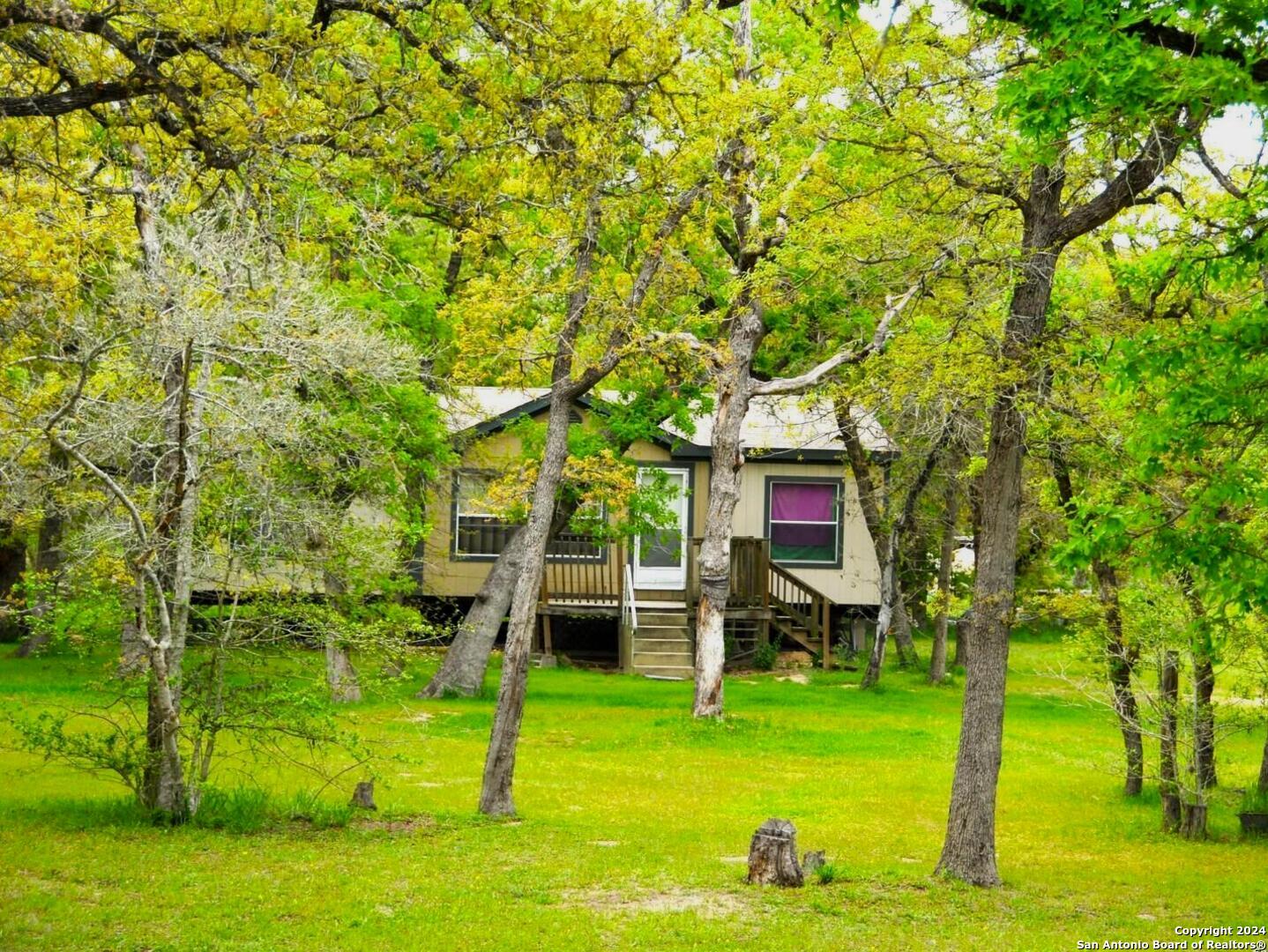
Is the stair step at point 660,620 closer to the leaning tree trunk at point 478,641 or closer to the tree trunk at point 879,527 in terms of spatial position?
the tree trunk at point 879,527

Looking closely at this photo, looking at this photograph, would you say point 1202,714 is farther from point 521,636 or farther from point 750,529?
point 750,529

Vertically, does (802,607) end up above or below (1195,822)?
above

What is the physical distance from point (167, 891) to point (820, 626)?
862 inches

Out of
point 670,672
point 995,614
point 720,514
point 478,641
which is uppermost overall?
point 720,514

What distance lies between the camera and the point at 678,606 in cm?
2909

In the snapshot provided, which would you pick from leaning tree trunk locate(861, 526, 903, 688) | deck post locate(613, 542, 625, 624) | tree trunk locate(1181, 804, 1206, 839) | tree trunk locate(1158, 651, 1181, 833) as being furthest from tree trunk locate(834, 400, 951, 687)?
tree trunk locate(1181, 804, 1206, 839)

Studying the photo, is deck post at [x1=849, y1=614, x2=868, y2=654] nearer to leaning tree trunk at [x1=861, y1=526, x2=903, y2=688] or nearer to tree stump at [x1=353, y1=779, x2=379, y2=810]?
leaning tree trunk at [x1=861, y1=526, x2=903, y2=688]

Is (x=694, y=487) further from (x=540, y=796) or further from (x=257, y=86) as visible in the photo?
(x=257, y=86)

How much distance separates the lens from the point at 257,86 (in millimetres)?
7656

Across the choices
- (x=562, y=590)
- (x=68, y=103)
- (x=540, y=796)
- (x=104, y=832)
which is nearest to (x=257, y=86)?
(x=68, y=103)

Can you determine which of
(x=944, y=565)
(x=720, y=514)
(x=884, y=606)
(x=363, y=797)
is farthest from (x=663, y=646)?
→ (x=363, y=797)

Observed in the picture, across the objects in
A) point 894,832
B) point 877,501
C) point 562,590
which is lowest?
point 894,832

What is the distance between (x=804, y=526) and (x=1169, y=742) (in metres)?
18.0

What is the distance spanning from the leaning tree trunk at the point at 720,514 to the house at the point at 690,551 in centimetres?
528
